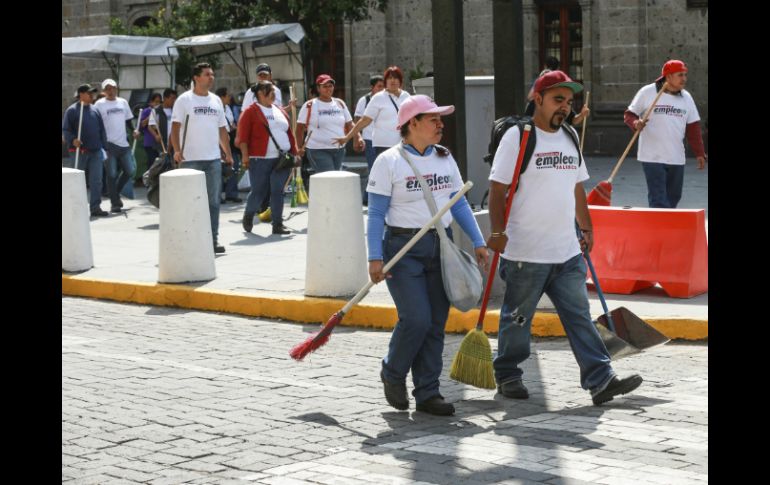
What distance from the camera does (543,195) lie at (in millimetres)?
7316

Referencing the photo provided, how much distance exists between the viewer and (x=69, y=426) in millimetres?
6938

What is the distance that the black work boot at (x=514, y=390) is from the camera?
7.45 metres

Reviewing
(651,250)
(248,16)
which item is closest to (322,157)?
(651,250)

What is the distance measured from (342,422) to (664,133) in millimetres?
6503

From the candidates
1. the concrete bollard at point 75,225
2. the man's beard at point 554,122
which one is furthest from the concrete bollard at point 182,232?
the man's beard at point 554,122

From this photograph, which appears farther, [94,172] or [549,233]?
[94,172]

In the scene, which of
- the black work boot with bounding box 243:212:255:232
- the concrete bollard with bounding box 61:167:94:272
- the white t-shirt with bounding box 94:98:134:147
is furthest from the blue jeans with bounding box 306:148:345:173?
the concrete bollard with bounding box 61:167:94:272

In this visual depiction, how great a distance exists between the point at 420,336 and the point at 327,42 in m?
25.8

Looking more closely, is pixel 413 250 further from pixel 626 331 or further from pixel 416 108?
pixel 626 331

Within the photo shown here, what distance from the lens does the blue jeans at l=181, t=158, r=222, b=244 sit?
1353cm

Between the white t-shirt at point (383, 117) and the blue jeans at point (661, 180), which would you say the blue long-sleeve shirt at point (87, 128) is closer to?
the white t-shirt at point (383, 117)
